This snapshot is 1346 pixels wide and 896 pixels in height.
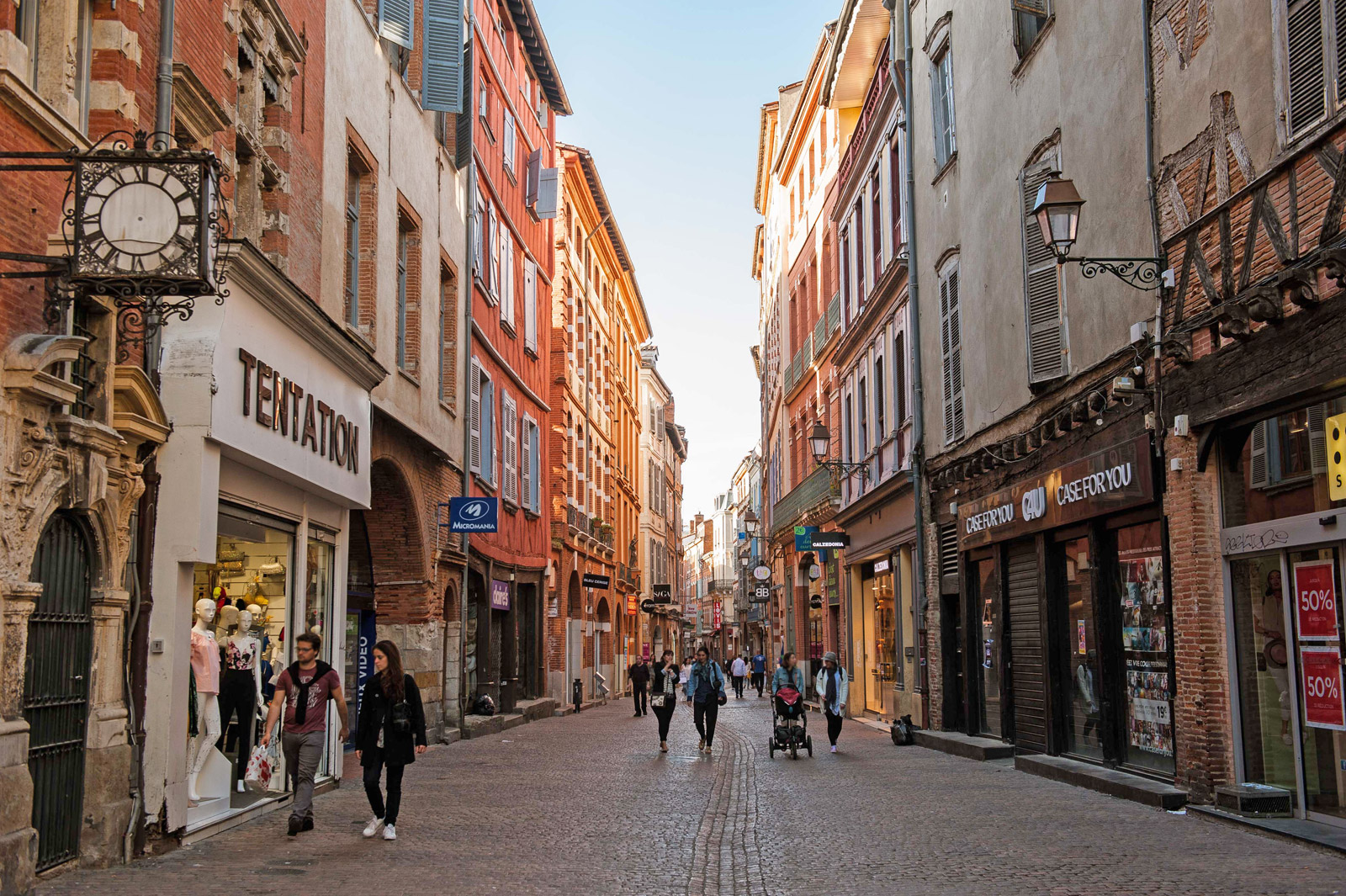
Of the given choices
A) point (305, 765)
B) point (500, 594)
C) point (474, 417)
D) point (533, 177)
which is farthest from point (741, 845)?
point (533, 177)

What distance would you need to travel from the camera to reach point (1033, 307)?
15.8 meters

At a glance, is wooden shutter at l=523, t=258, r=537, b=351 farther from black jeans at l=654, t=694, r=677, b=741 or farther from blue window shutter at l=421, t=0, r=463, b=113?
black jeans at l=654, t=694, r=677, b=741

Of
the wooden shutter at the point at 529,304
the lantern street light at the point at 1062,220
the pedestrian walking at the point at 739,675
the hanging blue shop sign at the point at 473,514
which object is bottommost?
the pedestrian walking at the point at 739,675

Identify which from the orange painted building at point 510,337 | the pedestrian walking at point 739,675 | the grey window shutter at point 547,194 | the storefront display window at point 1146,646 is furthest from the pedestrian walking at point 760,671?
the storefront display window at point 1146,646

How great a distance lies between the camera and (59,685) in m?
Answer: 8.40

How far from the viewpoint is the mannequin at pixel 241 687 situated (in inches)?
464

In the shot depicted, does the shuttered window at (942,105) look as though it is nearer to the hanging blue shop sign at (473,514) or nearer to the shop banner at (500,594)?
Result: the hanging blue shop sign at (473,514)

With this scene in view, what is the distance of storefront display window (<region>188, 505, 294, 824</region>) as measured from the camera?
36.7 ft

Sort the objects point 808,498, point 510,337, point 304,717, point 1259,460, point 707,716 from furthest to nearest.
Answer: point 808,498
point 510,337
point 707,716
point 1259,460
point 304,717

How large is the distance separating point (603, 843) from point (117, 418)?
4646mm

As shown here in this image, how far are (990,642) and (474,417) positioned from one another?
1039 cm

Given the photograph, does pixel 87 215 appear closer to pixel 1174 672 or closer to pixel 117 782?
pixel 117 782

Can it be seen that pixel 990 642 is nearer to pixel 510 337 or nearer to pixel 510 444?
pixel 510 444

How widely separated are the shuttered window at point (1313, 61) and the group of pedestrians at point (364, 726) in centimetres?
787
